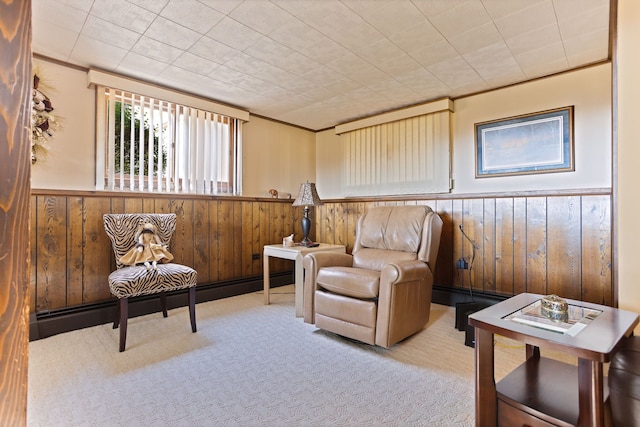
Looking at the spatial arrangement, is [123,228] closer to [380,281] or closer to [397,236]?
[380,281]

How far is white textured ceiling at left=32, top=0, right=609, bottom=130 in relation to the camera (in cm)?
193

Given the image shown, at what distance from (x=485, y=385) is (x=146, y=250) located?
2493mm

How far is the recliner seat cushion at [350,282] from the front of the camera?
2161 millimetres

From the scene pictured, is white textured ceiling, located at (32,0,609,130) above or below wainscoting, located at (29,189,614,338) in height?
above

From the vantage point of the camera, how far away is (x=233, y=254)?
3666mm

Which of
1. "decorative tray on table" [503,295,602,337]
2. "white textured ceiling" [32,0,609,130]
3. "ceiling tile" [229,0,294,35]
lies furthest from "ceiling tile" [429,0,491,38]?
"decorative tray on table" [503,295,602,337]

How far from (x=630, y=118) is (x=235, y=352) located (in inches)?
106

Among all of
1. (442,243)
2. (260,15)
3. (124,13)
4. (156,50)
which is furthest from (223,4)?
(442,243)

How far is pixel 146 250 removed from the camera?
2.54m

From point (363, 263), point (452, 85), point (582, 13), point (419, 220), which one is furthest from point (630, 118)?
point (363, 263)

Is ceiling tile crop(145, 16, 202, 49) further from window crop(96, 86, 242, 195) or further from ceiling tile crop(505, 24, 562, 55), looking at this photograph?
ceiling tile crop(505, 24, 562, 55)

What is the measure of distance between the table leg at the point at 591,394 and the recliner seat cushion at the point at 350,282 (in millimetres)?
1196

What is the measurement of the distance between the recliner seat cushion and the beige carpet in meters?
0.38

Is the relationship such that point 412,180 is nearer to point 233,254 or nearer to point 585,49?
point 585,49
